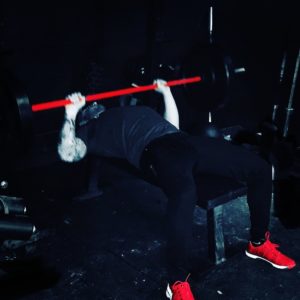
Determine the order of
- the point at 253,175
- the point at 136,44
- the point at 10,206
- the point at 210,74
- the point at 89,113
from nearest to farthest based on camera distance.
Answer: the point at 10,206
the point at 253,175
the point at 89,113
the point at 210,74
the point at 136,44

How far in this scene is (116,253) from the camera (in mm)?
2236

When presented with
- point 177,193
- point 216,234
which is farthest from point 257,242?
point 177,193

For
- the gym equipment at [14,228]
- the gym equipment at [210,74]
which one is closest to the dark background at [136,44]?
the gym equipment at [210,74]

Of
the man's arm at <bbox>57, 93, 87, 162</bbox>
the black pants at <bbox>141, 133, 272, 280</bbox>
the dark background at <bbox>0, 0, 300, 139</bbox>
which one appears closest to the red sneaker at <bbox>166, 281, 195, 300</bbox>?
the black pants at <bbox>141, 133, 272, 280</bbox>

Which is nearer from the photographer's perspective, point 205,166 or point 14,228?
point 14,228

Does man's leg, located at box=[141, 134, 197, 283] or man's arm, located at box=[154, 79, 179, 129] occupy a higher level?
man's arm, located at box=[154, 79, 179, 129]

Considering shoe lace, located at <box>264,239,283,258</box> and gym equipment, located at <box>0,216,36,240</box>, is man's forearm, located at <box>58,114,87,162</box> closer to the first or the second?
gym equipment, located at <box>0,216,36,240</box>

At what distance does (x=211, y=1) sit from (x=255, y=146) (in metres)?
1.46

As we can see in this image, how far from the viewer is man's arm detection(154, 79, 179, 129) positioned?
256 centimetres

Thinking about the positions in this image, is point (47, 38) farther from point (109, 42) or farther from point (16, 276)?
point (16, 276)

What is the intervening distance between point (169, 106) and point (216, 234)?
2.87ft

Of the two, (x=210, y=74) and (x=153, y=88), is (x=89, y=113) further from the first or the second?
(x=210, y=74)

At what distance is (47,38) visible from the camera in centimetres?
308

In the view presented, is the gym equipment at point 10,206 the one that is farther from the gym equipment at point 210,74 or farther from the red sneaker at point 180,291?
the gym equipment at point 210,74
